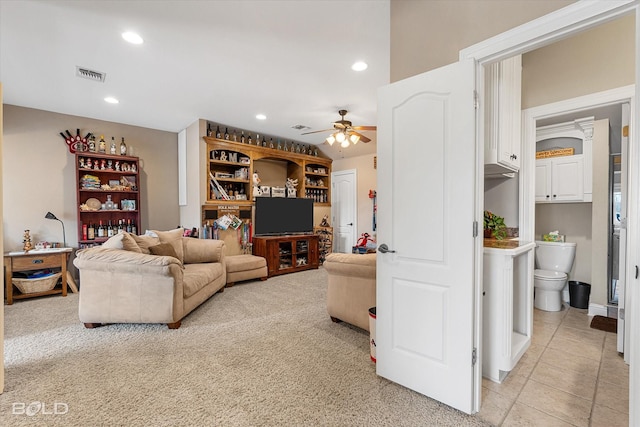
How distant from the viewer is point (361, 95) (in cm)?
391

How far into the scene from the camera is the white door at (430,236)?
5.43 ft

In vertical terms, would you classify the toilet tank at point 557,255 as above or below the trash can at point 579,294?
above

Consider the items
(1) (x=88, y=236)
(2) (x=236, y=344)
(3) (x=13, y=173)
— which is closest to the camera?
(2) (x=236, y=344)

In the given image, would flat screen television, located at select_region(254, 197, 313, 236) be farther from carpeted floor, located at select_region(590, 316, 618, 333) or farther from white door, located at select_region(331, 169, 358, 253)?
carpeted floor, located at select_region(590, 316, 618, 333)

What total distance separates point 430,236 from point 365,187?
463 centimetres

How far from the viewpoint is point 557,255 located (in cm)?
367

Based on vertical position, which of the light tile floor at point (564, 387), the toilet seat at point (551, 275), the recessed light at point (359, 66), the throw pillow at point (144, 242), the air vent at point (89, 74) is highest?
the recessed light at point (359, 66)

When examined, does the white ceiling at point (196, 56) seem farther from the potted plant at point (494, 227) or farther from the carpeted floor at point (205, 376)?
the carpeted floor at point (205, 376)

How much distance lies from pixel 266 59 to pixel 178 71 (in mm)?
1010

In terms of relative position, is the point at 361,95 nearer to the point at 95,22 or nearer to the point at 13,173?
the point at 95,22

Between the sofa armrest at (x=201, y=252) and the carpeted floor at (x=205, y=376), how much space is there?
117 centimetres

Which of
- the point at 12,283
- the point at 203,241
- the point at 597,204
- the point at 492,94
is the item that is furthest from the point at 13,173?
the point at 597,204

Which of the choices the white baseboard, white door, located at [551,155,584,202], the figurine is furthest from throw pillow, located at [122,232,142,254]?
the white baseboard

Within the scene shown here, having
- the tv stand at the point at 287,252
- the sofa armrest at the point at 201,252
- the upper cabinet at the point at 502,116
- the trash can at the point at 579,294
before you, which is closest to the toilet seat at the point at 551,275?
the trash can at the point at 579,294
